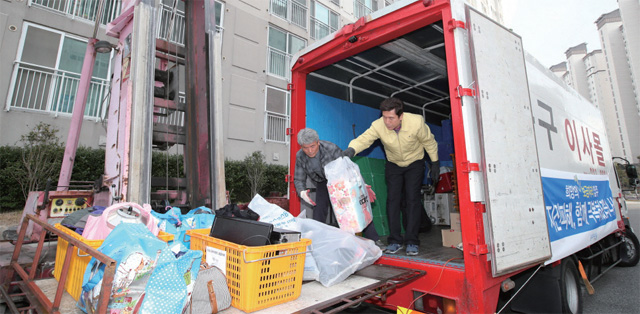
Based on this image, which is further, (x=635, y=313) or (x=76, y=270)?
(x=635, y=313)

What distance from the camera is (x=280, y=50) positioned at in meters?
15.0

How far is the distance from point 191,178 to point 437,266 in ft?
9.77

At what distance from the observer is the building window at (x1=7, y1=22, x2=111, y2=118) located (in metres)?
8.58

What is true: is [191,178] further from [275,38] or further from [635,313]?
[275,38]

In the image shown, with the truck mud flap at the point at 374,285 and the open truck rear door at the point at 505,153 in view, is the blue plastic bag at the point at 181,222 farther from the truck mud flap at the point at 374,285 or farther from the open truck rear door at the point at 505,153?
the open truck rear door at the point at 505,153

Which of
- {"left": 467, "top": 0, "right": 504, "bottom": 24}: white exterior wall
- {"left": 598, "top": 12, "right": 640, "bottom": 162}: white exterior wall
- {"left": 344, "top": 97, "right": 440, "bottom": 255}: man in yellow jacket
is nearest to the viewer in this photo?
{"left": 344, "top": 97, "right": 440, "bottom": 255}: man in yellow jacket

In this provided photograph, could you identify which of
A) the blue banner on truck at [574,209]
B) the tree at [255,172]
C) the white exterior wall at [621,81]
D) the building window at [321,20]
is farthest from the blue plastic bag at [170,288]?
the white exterior wall at [621,81]

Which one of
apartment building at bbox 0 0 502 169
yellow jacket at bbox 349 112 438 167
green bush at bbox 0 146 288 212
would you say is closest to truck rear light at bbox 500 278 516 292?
yellow jacket at bbox 349 112 438 167

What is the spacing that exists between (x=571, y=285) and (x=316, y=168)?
3.02 m

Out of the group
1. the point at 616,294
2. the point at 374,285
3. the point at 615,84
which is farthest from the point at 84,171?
the point at 615,84

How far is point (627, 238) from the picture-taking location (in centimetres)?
592

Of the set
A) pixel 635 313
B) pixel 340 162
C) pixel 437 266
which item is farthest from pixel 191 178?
pixel 635 313

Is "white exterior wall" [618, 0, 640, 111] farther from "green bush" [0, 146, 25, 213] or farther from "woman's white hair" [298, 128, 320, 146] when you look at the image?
"green bush" [0, 146, 25, 213]

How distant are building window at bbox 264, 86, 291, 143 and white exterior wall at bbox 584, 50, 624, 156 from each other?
50.6 meters
